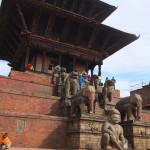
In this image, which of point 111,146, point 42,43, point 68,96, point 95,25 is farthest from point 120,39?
point 111,146

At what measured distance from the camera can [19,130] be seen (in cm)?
959

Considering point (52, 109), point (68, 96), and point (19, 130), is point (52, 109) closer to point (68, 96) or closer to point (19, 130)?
point (68, 96)

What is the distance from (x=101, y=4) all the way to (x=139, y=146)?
17.2 metres

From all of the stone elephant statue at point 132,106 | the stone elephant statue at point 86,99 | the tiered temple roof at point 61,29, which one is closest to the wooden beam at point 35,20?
the tiered temple roof at point 61,29

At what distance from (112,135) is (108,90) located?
21.0 ft

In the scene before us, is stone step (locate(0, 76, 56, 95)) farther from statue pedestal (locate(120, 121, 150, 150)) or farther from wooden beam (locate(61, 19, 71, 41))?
wooden beam (locate(61, 19, 71, 41))

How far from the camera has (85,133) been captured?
31.9 ft

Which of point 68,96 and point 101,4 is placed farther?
point 101,4

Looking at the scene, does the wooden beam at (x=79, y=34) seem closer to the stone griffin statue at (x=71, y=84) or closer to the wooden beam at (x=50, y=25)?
the wooden beam at (x=50, y=25)

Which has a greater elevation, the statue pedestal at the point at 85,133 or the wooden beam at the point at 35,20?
the wooden beam at the point at 35,20

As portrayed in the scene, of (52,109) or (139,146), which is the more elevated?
(52,109)

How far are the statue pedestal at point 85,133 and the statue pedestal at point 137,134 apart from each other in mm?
1629

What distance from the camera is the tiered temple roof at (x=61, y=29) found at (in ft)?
66.1

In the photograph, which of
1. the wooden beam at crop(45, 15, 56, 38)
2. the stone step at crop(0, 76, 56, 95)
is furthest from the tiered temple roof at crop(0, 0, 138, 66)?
the stone step at crop(0, 76, 56, 95)
